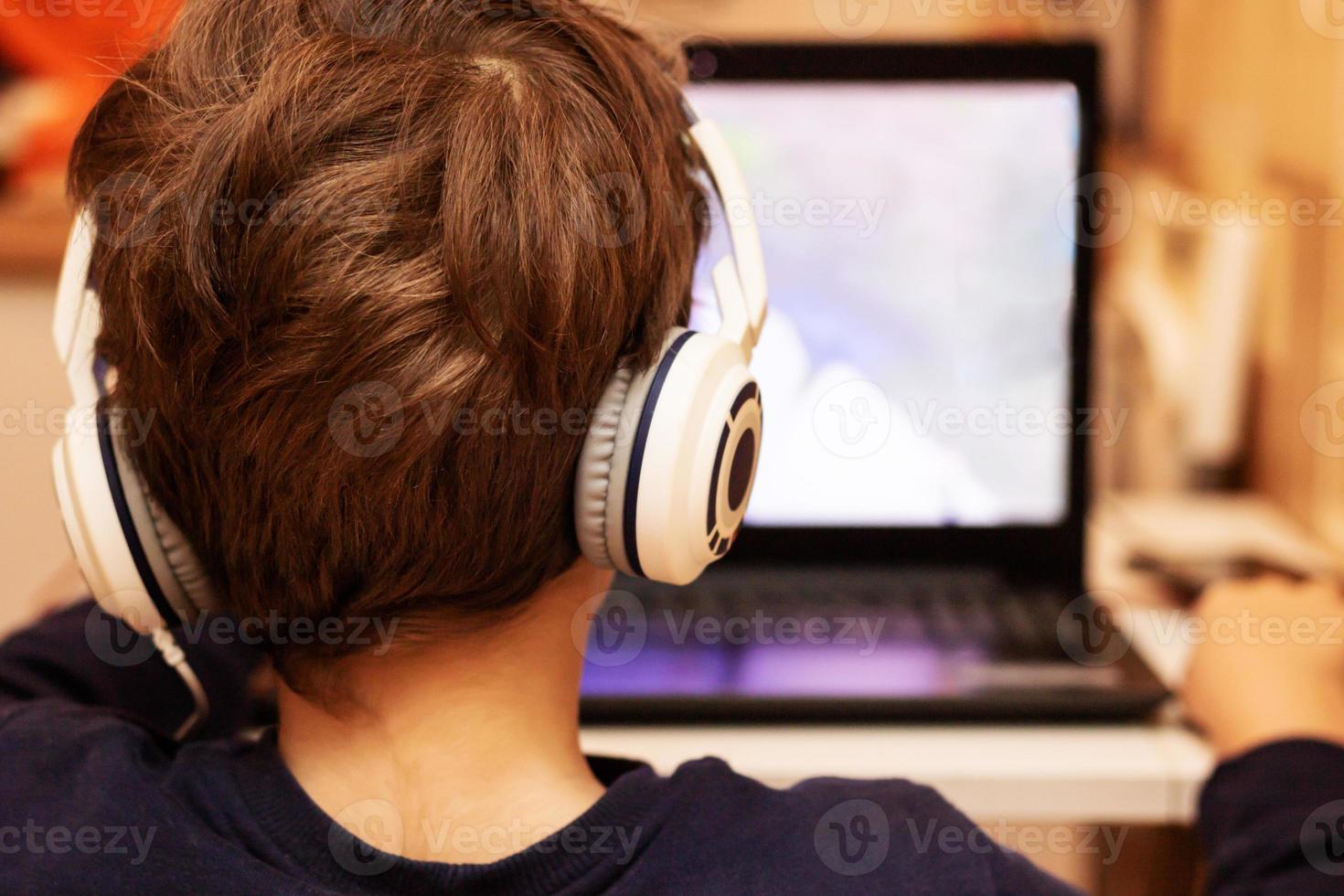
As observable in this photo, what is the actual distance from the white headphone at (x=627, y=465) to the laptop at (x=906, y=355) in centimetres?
38

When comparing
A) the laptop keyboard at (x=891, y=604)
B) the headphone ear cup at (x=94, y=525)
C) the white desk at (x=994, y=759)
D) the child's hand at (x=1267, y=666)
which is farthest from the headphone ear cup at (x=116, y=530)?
the child's hand at (x=1267, y=666)

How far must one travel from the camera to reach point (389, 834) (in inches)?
20.6

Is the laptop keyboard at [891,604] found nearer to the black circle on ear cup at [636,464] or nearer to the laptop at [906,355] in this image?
the laptop at [906,355]

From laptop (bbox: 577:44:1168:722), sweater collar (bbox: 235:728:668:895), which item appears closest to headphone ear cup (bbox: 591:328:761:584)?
sweater collar (bbox: 235:728:668:895)

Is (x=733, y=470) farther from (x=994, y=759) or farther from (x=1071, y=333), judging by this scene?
(x=1071, y=333)

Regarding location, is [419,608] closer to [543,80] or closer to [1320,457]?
[543,80]

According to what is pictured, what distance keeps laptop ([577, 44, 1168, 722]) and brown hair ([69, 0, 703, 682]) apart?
412 mm

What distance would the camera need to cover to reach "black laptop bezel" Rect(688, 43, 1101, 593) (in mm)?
936

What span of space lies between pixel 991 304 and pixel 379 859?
0.67 metres

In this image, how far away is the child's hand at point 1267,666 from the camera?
75cm

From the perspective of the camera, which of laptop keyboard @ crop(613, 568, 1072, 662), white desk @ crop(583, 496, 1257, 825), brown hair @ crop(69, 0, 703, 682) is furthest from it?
laptop keyboard @ crop(613, 568, 1072, 662)

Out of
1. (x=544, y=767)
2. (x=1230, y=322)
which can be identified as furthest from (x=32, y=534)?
(x=1230, y=322)

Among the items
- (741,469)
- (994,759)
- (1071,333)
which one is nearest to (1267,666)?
(994,759)

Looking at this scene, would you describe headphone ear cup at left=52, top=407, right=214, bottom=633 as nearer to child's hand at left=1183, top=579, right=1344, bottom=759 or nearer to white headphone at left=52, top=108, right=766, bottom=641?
white headphone at left=52, top=108, right=766, bottom=641
